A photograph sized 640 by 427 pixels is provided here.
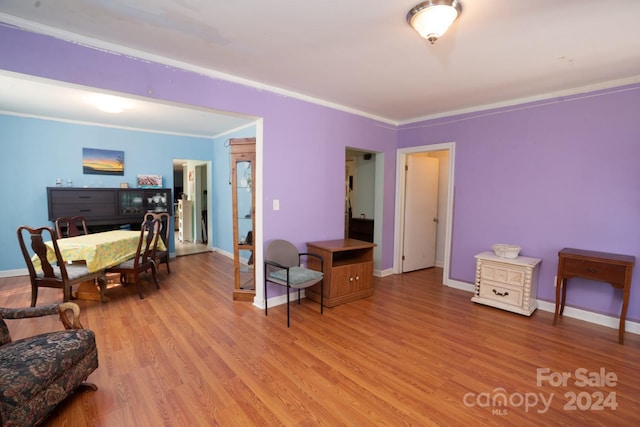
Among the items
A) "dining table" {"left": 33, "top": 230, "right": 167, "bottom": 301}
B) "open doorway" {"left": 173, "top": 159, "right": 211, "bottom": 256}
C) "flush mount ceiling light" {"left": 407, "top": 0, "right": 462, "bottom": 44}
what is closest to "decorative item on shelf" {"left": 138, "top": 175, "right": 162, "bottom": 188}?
"open doorway" {"left": 173, "top": 159, "right": 211, "bottom": 256}

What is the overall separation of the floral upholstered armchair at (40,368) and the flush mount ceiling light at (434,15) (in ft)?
9.85

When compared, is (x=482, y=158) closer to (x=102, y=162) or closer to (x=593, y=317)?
(x=593, y=317)

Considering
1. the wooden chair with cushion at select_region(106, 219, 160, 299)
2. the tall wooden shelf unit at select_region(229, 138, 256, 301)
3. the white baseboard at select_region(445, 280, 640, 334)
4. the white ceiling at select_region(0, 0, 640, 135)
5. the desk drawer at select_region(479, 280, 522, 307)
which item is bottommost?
the white baseboard at select_region(445, 280, 640, 334)

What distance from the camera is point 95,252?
11.1ft

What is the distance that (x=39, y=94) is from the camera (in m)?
3.52

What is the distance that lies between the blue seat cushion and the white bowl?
2243mm

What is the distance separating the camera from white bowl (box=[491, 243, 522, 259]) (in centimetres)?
347

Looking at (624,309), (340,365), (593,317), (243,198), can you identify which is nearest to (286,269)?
(340,365)

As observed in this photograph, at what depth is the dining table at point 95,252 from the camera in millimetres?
3359

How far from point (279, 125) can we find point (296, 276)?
1.76 metres

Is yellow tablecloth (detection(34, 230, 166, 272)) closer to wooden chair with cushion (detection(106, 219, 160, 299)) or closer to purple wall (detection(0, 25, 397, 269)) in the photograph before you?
wooden chair with cushion (detection(106, 219, 160, 299))

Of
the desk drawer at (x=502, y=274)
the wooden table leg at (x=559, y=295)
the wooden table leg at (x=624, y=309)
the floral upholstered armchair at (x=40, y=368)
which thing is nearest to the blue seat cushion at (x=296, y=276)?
the floral upholstered armchair at (x=40, y=368)

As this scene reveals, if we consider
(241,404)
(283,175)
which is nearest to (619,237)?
(283,175)

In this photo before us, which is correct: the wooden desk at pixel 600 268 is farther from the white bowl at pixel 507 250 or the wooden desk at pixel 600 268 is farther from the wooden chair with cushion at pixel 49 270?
the wooden chair with cushion at pixel 49 270
